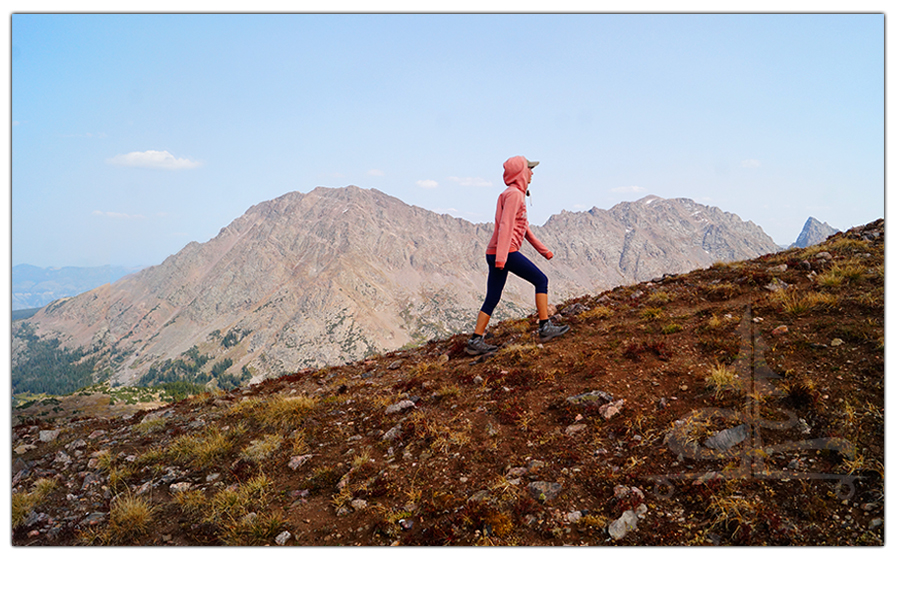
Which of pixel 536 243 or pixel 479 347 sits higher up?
pixel 536 243

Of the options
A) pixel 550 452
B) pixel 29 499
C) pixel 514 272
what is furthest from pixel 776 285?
pixel 29 499

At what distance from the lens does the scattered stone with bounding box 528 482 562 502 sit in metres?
4.27

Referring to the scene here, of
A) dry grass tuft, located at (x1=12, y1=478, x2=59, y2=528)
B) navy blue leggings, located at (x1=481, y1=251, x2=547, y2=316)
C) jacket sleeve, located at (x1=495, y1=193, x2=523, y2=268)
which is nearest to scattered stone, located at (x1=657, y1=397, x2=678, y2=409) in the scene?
navy blue leggings, located at (x1=481, y1=251, x2=547, y2=316)

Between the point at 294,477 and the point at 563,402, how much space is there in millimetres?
3969

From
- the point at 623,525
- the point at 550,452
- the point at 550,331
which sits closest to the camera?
the point at 623,525

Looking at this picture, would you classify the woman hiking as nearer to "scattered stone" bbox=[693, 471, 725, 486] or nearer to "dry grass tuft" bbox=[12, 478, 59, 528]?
"scattered stone" bbox=[693, 471, 725, 486]

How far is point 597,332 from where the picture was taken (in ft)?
30.6

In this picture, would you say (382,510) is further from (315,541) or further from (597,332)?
(597,332)

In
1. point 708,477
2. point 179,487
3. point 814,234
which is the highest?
point 814,234

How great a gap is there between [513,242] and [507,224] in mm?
565

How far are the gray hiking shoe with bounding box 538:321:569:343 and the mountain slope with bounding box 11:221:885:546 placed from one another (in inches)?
24.2

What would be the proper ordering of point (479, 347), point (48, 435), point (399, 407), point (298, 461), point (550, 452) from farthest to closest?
point (479, 347)
point (48, 435)
point (399, 407)
point (298, 461)
point (550, 452)

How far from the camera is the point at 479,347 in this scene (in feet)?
33.0

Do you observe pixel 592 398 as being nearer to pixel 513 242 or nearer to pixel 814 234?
pixel 513 242
